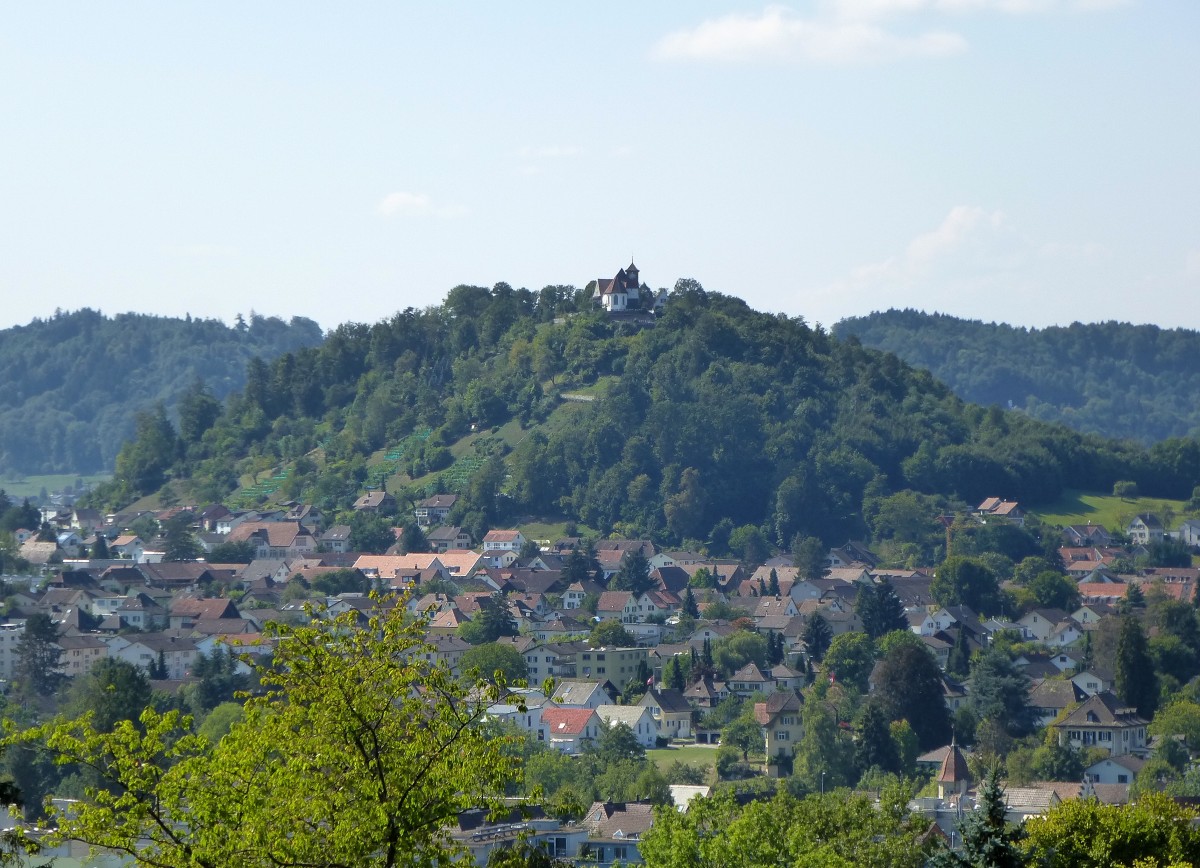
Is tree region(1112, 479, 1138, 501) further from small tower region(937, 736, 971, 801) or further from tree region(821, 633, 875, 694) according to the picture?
small tower region(937, 736, 971, 801)

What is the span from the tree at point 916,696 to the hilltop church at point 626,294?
2180 inches

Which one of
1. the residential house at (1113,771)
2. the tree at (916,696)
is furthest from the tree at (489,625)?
the residential house at (1113,771)

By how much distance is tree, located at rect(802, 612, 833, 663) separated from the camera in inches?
2756

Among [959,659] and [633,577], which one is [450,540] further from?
[959,659]

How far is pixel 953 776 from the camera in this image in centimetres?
4662

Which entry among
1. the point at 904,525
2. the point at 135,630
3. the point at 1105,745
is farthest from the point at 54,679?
the point at 904,525

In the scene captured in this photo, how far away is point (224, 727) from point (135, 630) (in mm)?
23861

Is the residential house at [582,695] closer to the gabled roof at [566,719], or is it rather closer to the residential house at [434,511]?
the gabled roof at [566,719]

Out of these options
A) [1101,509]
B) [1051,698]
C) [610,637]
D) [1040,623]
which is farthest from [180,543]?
[1051,698]

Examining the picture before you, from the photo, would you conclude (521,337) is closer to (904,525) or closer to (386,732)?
(904,525)

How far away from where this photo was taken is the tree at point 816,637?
70.0 meters

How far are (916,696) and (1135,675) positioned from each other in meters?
7.01

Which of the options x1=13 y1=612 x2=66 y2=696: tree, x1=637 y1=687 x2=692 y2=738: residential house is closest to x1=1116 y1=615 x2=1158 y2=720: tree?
x1=637 y1=687 x2=692 y2=738: residential house

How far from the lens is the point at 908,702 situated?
56.1 metres
